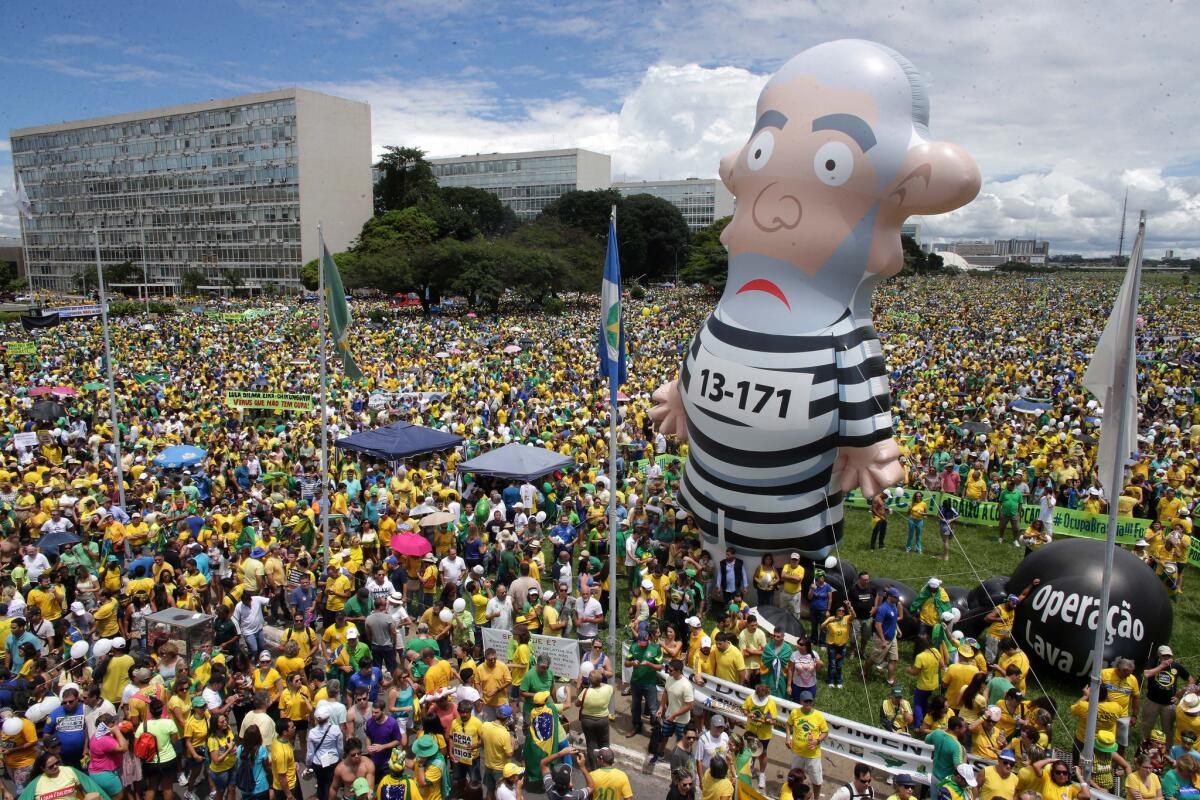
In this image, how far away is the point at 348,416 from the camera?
19875 millimetres

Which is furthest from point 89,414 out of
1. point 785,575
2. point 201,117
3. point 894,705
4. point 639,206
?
point 201,117

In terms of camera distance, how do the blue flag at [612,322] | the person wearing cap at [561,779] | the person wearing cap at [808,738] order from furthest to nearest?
1. the blue flag at [612,322]
2. the person wearing cap at [808,738]
3. the person wearing cap at [561,779]

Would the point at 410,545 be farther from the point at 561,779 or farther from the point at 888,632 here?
the point at 888,632

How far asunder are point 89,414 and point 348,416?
6973 millimetres

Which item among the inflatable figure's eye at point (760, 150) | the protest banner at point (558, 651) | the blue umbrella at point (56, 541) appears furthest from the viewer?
the blue umbrella at point (56, 541)

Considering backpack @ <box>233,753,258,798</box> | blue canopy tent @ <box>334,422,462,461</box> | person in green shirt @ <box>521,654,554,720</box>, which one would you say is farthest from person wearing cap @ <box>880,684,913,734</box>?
blue canopy tent @ <box>334,422,462,461</box>

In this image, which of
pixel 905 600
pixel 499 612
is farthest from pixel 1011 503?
pixel 499 612

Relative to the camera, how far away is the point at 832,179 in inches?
380

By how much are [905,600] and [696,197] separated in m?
111

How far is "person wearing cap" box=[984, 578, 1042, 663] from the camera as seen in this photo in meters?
8.77

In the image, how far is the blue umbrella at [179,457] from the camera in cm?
1497

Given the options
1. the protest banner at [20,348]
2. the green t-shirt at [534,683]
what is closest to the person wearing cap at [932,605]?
the green t-shirt at [534,683]

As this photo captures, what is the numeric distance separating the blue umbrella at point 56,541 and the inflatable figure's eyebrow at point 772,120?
10.3 metres

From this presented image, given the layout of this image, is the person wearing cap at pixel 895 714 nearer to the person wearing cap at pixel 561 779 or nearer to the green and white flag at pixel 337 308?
the person wearing cap at pixel 561 779
